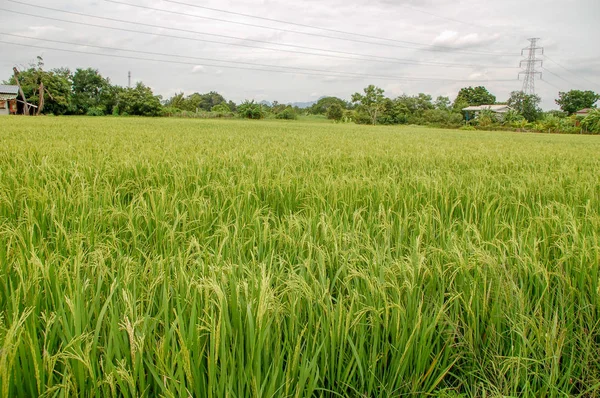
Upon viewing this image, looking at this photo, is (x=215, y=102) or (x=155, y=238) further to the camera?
(x=215, y=102)

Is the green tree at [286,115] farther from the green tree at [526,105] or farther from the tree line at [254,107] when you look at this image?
the green tree at [526,105]

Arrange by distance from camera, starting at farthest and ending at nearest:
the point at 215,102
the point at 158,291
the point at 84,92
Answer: the point at 215,102, the point at 84,92, the point at 158,291

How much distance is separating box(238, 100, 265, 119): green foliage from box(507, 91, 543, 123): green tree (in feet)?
141

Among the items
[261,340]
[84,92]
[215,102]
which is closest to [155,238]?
[261,340]

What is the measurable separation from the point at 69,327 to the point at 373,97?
206ft

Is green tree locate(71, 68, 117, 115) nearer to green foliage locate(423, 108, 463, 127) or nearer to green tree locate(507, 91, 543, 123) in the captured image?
green foliage locate(423, 108, 463, 127)

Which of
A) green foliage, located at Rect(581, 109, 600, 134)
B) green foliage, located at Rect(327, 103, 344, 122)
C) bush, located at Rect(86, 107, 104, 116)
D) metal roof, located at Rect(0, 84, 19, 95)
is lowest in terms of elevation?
green foliage, located at Rect(581, 109, 600, 134)

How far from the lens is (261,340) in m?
0.92

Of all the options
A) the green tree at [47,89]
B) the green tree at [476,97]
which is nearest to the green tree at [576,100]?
the green tree at [476,97]

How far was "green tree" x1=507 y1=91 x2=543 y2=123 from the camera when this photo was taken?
57.4 meters

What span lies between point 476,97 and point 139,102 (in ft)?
239

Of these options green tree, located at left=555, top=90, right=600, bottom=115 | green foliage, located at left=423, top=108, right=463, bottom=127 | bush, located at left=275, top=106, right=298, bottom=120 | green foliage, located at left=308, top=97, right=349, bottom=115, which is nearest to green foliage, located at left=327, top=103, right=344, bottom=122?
bush, located at left=275, top=106, right=298, bottom=120

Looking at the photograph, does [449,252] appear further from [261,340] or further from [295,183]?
[295,183]

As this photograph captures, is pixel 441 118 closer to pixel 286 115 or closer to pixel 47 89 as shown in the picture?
pixel 286 115
